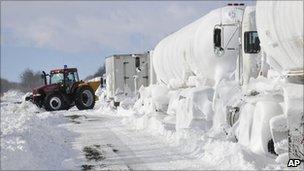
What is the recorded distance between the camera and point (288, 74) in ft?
33.1

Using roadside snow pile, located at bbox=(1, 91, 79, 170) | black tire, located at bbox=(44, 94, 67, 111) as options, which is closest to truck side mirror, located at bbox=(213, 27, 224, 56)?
roadside snow pile, located at bbox=(1, 91, 79, 170)

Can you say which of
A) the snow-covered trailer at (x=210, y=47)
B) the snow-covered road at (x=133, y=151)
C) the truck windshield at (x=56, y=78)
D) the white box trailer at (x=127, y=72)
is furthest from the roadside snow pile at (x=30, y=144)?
the white box trailer at (x=127, y=72)

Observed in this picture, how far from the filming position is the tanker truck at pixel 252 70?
9.58 meters

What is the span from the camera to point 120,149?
1249 centimetres

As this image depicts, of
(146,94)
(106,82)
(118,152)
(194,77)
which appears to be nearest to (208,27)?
(194,77)

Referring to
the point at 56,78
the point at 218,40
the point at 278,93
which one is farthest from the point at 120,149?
the point at 56,78

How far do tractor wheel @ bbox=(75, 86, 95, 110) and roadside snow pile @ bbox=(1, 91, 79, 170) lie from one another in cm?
511

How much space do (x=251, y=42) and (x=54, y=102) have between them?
1143cm

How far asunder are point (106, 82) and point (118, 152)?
863 inches

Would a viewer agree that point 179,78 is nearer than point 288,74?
No

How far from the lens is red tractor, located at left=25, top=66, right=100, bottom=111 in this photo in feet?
75.2

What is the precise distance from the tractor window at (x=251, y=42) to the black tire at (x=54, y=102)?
10867mm

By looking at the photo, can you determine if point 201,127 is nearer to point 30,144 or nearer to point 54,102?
point 30,144

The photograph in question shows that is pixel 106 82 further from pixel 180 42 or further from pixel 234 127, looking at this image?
pixel 234 127
